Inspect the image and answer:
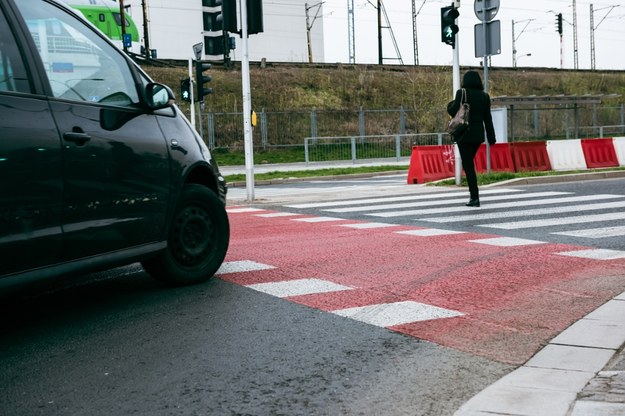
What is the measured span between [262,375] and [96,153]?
5.83ft

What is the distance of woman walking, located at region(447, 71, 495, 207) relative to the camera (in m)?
12.3

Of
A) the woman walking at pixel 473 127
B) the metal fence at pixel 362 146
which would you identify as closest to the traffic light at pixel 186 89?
the metal fence at pixel 362 146

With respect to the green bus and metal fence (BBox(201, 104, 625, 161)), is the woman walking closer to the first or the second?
metal fence (BBox(201, 104, 625, 161))

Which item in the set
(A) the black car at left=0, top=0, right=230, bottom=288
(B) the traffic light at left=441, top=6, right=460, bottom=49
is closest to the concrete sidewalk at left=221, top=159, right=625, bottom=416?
(A) the black car at left=0, top=0, right=230, bottom=288

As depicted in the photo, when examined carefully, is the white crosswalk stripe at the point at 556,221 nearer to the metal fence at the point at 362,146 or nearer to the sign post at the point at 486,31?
the sign post at the point at 486,31

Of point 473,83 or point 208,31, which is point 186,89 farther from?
point 208,31

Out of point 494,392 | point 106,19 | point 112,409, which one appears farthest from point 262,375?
point 106,19

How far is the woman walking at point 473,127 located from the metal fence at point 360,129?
16.8m

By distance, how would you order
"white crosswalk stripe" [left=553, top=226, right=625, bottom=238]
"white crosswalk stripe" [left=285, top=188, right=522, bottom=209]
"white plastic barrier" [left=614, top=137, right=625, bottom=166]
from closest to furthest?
"white crosswalk stripe" [left=553, top=226, right=625, bottom=238] → "white crosswalk stripe" [left=285, top=188, right=522, bottom=209] → "white plastic barrier" [left=614, top=137, right=625, bottom=166]

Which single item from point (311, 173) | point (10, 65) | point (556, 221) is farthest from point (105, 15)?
point (10, 65)

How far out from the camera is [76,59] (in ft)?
16.6

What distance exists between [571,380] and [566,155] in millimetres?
16717

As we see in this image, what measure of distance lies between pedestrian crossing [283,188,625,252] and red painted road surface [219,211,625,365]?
25.6 inches

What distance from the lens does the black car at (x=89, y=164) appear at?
436 centimetres
